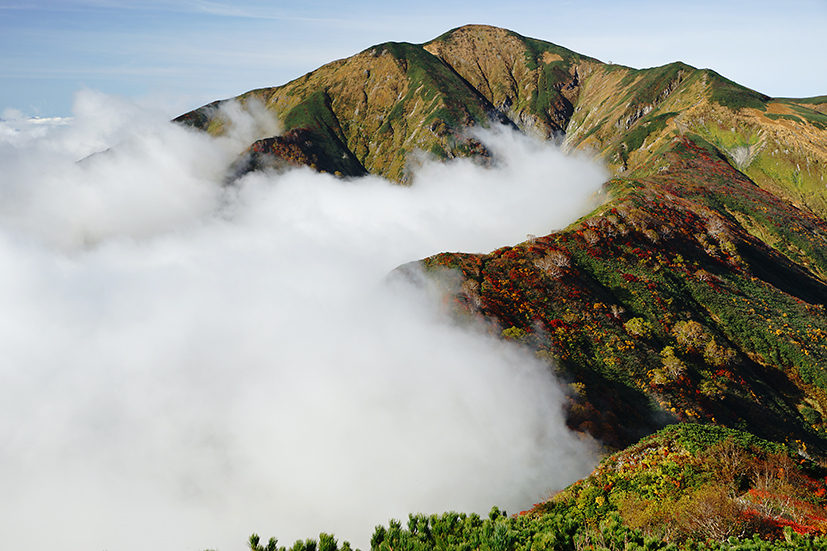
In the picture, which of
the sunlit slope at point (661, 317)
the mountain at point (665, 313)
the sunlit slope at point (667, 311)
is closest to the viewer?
the mountain at point (665, 313)

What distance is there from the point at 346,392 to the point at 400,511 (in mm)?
21192

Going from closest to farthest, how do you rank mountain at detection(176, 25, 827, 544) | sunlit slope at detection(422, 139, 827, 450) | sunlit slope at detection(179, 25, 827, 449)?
mountain at detection(176, 25, 827, 544) → sunlit slope at detection(422, 139, 827, 450) → sunlit slope at detection(179, 25, 827, 449)

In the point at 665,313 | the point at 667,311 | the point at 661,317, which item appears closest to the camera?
the point at 661,317

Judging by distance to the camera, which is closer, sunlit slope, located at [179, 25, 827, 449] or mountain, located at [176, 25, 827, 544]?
mountain, located at [176, 25, 827, 544]

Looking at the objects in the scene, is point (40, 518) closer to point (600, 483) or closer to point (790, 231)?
point (600, 483)

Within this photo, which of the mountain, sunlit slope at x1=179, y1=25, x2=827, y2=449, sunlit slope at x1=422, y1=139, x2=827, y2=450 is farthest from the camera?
sunlit slope at x1=179, y1=25, x2=827, y2=449

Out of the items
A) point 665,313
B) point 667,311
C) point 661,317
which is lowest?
point 661,317

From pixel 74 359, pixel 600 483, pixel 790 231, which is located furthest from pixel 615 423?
pixel 74 359

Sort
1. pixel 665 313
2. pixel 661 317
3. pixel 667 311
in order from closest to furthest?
pixel 661 317, pixel 665 313, pixel 667 311

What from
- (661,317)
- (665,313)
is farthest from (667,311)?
(661,317)

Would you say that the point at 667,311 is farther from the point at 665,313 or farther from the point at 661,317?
the point at 661,317

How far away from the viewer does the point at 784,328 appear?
254 feet

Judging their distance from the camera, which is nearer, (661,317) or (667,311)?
(661,317)

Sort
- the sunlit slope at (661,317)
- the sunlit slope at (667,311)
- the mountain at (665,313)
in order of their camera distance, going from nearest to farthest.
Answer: the mountain at (665,313) < the sunlit slope at (661,317) < the sunlit slope at (667,311)
